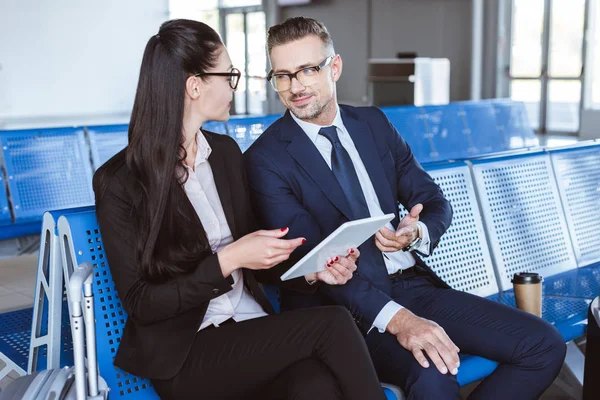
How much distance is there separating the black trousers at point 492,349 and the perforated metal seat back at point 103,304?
0.77m

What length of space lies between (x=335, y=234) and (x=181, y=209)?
479 millimetres

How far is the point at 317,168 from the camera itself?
2529 millimetres

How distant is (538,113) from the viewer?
14391 millimetres

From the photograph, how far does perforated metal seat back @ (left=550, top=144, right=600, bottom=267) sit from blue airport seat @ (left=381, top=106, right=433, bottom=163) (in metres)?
2.90

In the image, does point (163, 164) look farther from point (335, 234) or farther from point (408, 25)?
point (408, 25)

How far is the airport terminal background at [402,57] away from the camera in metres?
11.7

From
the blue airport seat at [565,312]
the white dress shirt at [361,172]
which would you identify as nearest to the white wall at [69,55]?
the white dress shirt at [361,172]

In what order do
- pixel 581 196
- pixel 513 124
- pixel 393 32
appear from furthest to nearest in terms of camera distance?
pixel 393 32 → pixel 513 124 → pixel 581 196

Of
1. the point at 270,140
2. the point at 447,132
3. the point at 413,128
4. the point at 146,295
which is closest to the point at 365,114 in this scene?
the point at 270,140

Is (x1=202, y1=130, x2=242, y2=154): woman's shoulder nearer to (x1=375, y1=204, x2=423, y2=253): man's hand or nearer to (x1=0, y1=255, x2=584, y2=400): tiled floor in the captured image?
(x1=375, y1=204, x2=423, y2=253): man's hand

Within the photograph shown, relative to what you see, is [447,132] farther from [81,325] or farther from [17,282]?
[81,325]

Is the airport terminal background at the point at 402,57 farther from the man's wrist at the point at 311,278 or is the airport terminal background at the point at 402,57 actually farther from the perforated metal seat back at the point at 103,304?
the perforated metal seat back at the point at 103,304

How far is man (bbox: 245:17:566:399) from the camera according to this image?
230cm

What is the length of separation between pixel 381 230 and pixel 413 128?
4847mm
